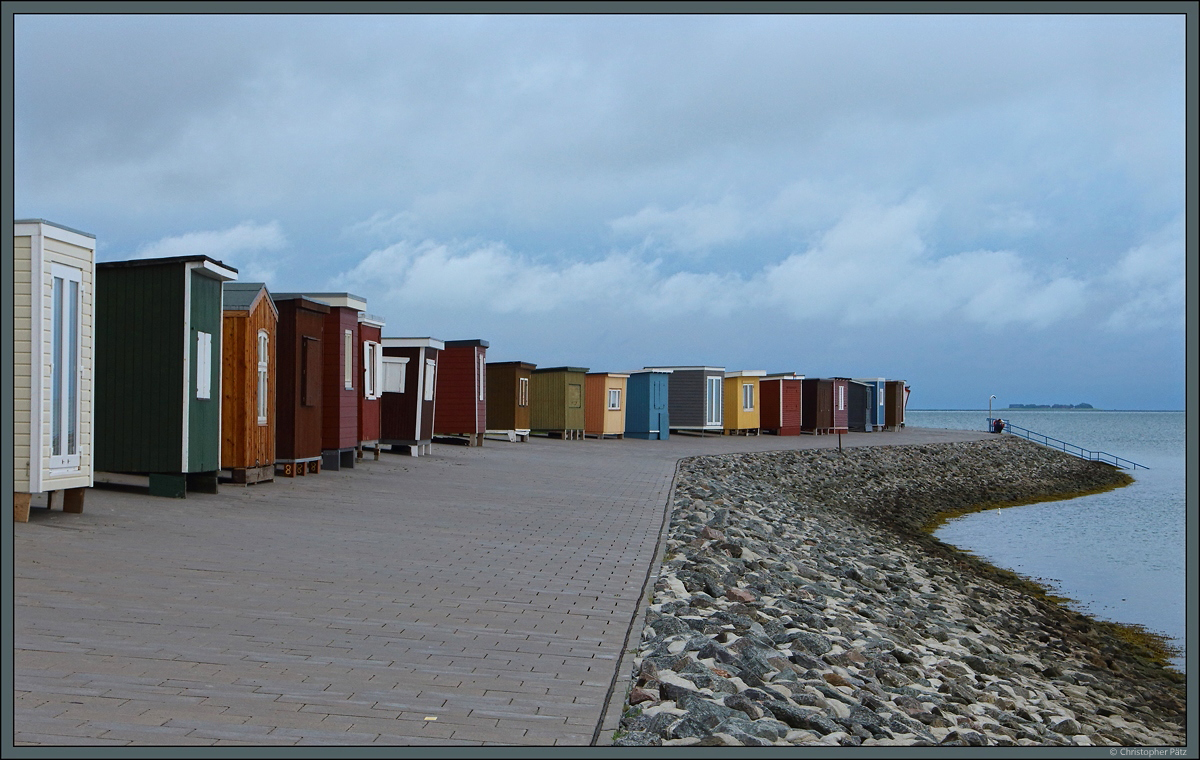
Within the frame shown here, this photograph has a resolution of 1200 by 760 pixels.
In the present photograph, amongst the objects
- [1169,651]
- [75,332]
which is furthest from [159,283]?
[1169,651]

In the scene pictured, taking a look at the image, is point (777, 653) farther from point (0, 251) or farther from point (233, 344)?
point (233, 344)

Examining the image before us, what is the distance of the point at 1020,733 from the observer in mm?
6812

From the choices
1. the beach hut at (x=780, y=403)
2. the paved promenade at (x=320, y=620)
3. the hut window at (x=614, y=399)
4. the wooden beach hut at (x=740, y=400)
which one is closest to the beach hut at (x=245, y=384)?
the paved promenade at (x=320, y=620)

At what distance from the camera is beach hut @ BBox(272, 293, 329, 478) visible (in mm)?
16391

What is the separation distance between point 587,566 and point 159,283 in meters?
6.94

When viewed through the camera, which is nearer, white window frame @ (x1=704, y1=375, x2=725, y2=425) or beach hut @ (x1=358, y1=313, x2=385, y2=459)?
beach hut @ (x1=358, y1=313, x2=385, y2=459)

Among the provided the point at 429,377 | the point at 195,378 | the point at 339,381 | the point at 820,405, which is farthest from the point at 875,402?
the point at 195,378

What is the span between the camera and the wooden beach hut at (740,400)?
136ft

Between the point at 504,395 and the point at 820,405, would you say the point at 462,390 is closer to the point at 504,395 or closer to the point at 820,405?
the point at 504,395

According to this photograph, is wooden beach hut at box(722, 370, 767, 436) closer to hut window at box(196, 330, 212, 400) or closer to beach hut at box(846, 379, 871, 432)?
beach hut at box(846, 379, 871, 432)

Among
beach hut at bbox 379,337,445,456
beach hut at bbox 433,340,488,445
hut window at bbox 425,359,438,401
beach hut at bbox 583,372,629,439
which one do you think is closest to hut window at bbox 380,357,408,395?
beach hut at bbox 379,337,445,456

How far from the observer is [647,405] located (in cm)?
3725

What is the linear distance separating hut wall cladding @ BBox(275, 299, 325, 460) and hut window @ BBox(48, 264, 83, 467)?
5680 mm

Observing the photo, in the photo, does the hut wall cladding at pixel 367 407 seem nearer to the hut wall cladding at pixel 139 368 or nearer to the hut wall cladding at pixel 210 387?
the hut wall cladding at pixel 210 387
